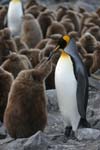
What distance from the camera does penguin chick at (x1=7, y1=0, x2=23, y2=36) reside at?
13617 mm

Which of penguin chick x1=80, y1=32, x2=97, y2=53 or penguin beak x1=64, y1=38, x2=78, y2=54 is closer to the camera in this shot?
penguin beak x1=64, y1=38, x2=78, y2=54

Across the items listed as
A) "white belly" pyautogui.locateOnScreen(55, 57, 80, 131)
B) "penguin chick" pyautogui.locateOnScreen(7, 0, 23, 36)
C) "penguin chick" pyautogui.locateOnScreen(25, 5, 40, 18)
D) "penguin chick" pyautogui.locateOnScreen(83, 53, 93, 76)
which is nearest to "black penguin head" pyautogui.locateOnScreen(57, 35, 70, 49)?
"white belly" pyautogui.locateOnScreen(55, 57, 80, 131)

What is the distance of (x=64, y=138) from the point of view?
6348mm

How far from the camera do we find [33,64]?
9.73 m

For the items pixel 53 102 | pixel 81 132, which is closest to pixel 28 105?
pixel 81 132

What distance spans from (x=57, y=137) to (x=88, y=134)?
374 mm

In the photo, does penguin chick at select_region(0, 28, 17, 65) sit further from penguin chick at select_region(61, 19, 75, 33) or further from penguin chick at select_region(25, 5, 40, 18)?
penguin chick at select_region(25, 5, 40, 18)

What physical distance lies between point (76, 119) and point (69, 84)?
386 millimetres

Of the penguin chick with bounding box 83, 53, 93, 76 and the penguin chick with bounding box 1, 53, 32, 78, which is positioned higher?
the penguin chick with bounding box 1, 53, 32, 78

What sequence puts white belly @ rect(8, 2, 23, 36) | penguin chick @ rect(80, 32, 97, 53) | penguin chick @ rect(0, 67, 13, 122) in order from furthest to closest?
white belly @ rect(8, 2, 23, 36) < penguin chick @ rect(80, 32, 97, 53) < penguin chick @ rect(0, 67, 13, 122)

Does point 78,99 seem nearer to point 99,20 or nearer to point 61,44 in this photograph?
point 61,44

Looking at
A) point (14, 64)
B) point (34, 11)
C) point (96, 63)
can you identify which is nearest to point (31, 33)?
point (34, 11)

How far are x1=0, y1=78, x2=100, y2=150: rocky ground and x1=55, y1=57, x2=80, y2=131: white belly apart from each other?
0.22 metres

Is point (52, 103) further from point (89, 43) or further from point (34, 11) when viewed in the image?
point (34, 11)
